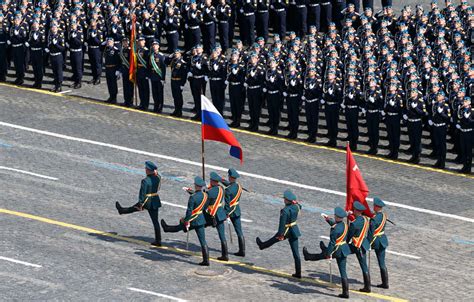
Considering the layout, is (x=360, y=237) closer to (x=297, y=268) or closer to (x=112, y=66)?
(x=297, y=268)

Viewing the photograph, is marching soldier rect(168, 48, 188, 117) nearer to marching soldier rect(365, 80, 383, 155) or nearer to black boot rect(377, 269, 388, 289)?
marching soldier rect(365, 80, 383, 155)

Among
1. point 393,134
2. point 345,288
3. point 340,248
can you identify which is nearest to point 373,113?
point 393,134

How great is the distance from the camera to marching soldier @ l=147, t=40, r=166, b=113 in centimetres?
5081

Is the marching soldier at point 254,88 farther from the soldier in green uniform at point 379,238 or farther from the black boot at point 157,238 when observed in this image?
the soldier in green uniform at point 379,238

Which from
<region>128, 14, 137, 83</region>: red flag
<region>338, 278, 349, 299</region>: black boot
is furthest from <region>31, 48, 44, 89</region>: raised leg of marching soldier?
<region>338, 278, 349, 299</region>: black boot

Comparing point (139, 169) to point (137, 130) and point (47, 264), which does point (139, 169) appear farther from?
point (47, 264)

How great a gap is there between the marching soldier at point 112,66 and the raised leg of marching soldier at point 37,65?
2.68m

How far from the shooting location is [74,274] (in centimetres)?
3581

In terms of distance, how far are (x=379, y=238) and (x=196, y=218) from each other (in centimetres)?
443

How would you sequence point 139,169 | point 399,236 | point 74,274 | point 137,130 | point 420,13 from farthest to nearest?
point 420,13 < point 137,130 < point 139,169 < point 399,236 < point 74,274

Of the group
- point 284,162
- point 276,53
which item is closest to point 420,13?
point 276,53

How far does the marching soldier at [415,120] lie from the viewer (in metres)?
46.7

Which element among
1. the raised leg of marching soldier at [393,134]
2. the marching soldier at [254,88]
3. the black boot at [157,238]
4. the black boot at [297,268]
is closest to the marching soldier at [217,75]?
the marching soldier at [254,88]

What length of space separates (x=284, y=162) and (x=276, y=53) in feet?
16.6
